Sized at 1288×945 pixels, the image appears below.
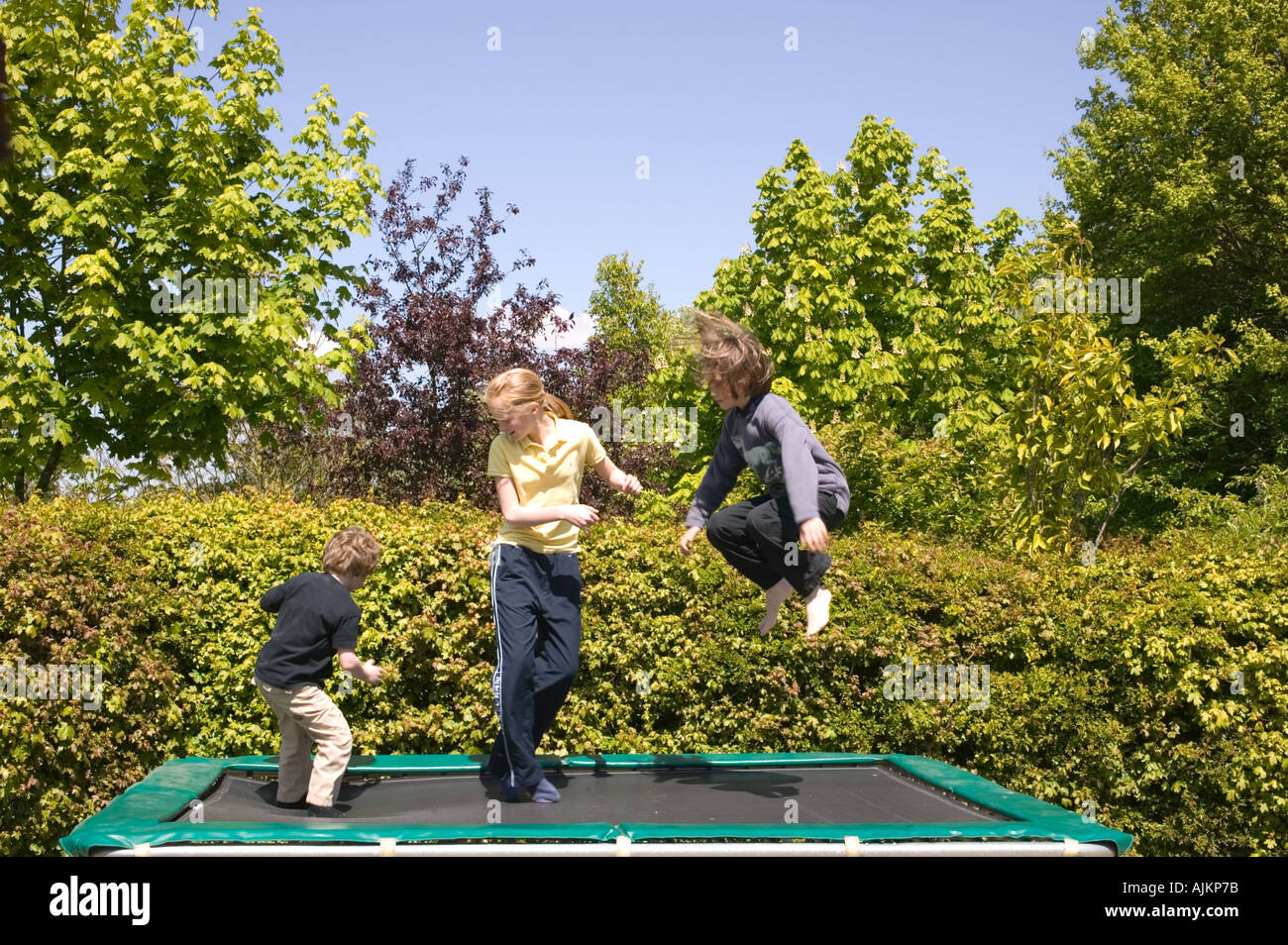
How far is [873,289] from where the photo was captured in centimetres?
2116

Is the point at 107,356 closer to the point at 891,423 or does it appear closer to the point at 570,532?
the point at 570,532

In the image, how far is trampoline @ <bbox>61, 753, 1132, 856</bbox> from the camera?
3.74 metres

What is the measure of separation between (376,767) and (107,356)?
28.2ft

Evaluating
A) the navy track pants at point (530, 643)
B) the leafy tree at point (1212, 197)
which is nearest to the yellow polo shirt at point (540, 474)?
the navy track pants at point (530, 643)

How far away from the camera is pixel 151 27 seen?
41.7ft

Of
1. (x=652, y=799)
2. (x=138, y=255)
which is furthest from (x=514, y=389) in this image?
(x=138, y=255)

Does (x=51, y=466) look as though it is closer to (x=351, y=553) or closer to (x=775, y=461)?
(x=351, y=553)

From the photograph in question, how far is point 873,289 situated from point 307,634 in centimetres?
1812

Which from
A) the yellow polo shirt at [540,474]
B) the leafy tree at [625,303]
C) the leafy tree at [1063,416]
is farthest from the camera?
the leafy tree at [625,303]

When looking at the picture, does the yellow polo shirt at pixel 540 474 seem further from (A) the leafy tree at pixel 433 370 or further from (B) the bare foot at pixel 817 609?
(A) the leafy tree at pixel 433 370

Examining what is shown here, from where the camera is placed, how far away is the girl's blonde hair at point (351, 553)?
462cm

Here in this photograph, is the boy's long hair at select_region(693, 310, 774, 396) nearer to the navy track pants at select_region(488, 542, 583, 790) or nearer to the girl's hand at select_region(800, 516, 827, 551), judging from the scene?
the girl's hand at select_region(800, 516, 827, 551)

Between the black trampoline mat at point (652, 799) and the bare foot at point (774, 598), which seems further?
the bare foot at point (774, 598)

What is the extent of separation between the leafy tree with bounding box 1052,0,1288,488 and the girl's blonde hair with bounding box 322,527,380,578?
21.4 meters
